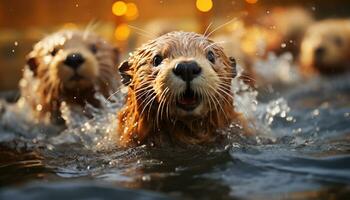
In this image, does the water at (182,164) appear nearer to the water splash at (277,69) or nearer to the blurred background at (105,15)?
the water splash at (277,69)

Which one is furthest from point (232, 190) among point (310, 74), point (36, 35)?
point (36, 35)

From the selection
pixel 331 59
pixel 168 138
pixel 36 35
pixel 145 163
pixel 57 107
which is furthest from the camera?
pixel 36 35

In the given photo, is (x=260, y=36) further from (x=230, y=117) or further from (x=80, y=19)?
(x=230, y=117)

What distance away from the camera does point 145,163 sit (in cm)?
488

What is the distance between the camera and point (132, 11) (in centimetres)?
1467

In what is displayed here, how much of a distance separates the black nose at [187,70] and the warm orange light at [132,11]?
9.44m

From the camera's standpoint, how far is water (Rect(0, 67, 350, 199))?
12.8 feet

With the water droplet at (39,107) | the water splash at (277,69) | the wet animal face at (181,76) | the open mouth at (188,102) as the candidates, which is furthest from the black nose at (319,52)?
the open mouth at (188,102)

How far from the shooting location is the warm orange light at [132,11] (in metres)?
14.2

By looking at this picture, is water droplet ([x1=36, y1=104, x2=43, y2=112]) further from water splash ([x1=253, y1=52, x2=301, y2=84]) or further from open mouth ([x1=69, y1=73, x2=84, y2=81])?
water splash ([x1=253, y1=52, x2=301, y2=84])

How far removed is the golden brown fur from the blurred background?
8.14m

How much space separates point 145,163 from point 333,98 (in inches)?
215

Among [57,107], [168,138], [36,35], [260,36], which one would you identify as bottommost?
[168,138]

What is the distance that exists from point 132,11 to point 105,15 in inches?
51.1
